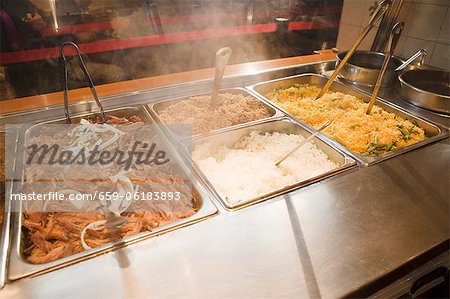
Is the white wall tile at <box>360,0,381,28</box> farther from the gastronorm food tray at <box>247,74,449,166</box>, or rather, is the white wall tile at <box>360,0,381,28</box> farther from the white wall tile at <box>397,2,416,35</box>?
the gastronorm food tray at <box>247,74,449,166</box>

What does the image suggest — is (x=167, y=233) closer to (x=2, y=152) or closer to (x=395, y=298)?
(x=395, y=298)

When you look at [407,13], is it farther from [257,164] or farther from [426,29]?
[257,164]

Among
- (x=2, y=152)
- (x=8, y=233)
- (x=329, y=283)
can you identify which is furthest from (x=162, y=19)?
(x=329, y=283)

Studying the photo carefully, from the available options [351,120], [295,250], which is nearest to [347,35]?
[351,120]

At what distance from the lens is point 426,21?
2854 millimetres

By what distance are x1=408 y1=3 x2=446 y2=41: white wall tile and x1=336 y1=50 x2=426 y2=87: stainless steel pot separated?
0.55 metres

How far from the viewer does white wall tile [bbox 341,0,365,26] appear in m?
3.36

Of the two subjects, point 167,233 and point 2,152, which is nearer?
point 167,233

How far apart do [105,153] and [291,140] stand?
3.58ft

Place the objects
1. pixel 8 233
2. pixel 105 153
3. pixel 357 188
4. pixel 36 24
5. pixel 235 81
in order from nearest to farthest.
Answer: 1. pixel 8 233
2. pixel 357 188
3. pixel 105 153
4. pixel 235 81
5. pixel 36 24

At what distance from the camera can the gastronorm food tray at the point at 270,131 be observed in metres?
1.32

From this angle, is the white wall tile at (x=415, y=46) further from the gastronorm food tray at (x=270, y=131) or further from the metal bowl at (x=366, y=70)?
the gastronorm food tray at (x=270, y=131)

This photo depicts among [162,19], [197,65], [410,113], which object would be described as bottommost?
[197,65]

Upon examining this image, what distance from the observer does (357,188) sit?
1.39 meters
